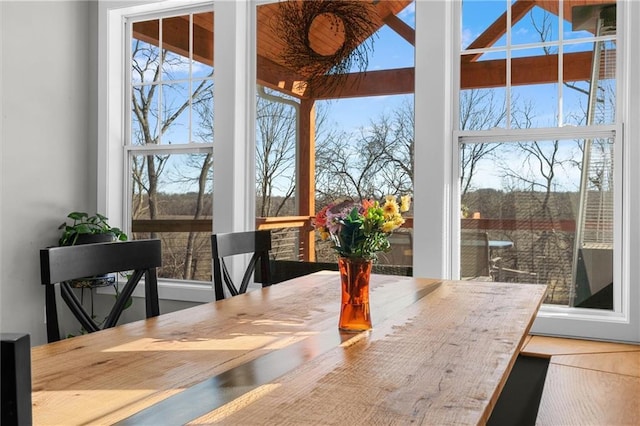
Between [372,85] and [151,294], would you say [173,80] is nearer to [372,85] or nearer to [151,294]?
[372,85]

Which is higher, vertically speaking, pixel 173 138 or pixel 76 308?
pixel 173 138

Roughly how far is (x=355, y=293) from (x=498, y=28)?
2.05m

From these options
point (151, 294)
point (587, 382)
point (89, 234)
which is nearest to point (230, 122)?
point (89, 234)

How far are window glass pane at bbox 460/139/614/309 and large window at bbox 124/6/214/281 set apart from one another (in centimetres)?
170

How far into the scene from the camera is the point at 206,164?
361cm

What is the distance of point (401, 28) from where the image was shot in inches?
123

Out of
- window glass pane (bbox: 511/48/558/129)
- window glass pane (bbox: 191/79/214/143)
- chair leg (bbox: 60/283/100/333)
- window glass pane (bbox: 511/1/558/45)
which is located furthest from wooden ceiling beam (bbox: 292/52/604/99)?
chair leg (bbox: 60/283/100/333)

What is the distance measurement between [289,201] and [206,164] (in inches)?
24.9

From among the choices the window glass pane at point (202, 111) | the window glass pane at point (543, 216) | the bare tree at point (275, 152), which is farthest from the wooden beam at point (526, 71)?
the window glass pane at point (202, 111)

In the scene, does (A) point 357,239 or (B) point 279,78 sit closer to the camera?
(A) point 357,239

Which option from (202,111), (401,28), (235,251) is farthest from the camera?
(202,111)

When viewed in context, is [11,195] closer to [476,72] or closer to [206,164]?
[206,164]

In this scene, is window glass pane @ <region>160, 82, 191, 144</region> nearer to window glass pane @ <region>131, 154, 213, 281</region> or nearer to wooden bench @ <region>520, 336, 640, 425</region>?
window glass pane @ <region>131, 154, 213, 281</region>

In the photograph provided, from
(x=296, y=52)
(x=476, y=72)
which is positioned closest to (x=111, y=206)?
(x=296, y=52)
